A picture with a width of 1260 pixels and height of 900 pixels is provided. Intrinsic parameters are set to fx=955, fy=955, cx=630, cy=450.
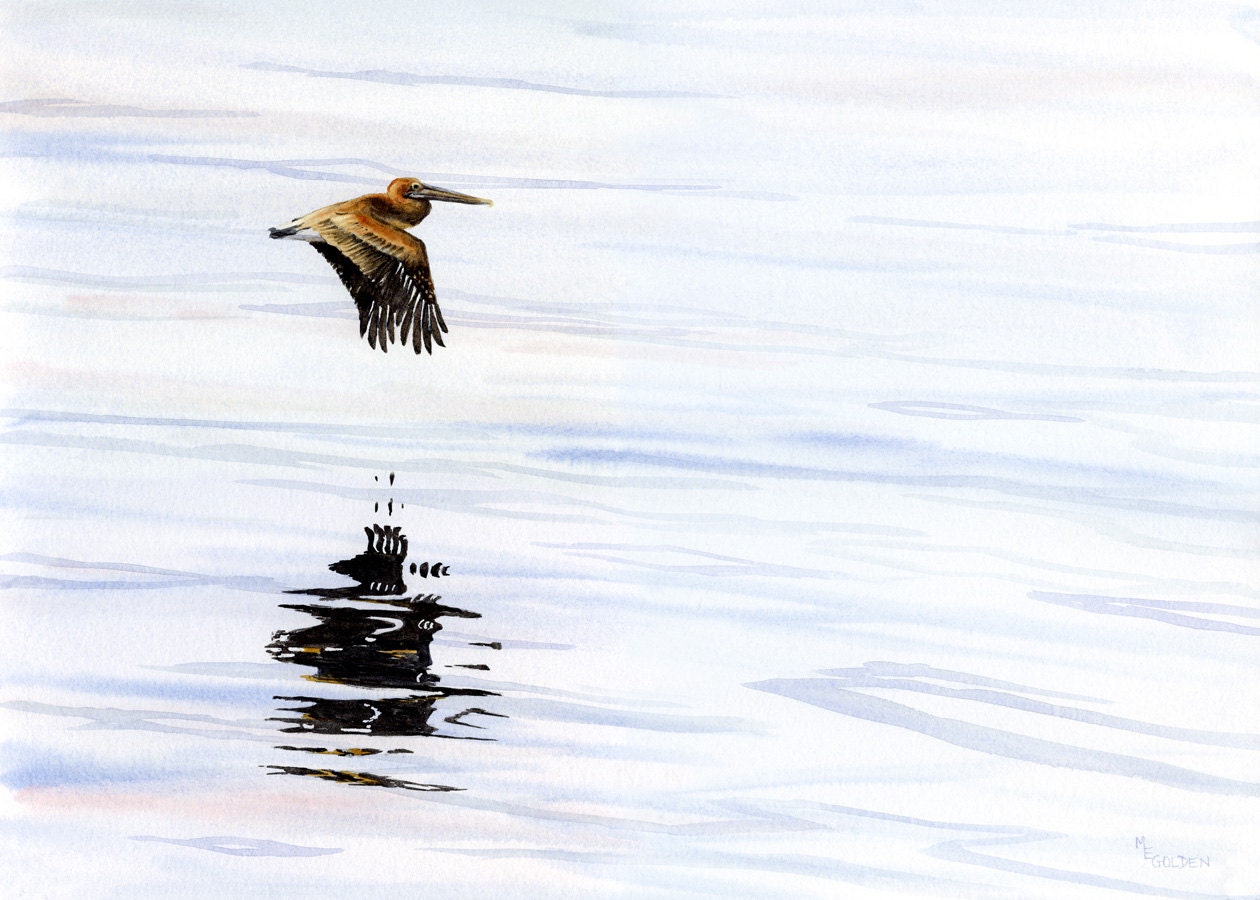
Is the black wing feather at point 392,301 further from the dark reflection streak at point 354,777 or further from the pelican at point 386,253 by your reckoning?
the dark reflection streak at point 354,777

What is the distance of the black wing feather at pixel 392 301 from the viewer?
1.21 meters

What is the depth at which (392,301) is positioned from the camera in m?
1.21

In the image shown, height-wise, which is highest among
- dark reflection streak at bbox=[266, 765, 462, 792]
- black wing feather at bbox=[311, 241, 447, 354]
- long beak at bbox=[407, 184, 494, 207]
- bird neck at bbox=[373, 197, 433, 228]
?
long beak at bbox=[407, 184, 494, 207]

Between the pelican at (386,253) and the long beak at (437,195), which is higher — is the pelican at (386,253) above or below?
below

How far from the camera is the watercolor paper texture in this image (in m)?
1.18

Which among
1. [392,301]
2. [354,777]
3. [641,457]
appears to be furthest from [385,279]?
[354,777]

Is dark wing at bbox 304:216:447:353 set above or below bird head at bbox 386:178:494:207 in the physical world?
below
